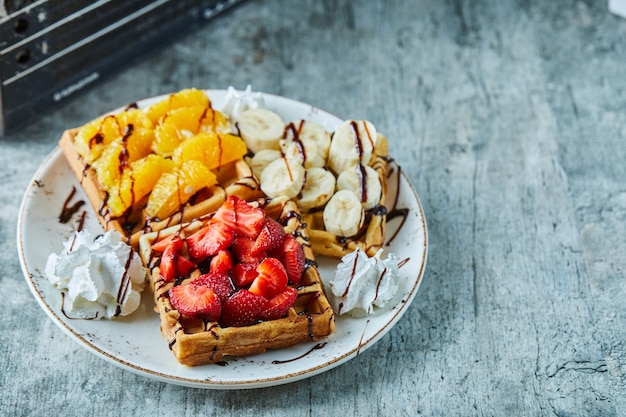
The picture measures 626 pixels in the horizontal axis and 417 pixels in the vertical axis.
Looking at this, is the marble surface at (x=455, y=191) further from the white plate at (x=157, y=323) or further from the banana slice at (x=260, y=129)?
the banana slice at (x=260, y=129)

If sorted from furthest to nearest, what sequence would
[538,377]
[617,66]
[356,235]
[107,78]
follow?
[617,66]
[107,78]
[356,235]
[538,377]

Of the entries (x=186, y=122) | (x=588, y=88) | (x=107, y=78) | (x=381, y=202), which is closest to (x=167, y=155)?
(x=186, y=122)

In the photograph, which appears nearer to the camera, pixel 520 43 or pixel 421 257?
pixel 421 257

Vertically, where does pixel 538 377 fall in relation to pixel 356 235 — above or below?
below

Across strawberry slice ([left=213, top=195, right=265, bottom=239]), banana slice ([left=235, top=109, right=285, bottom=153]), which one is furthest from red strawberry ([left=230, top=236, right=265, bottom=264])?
banana slice ([left=235, top=109, right=285, bottom=153])

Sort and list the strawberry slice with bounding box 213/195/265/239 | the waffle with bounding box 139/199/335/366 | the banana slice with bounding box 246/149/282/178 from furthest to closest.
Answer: the banana slice with bounding box 246/149/282/178 < the strawberry slice with bounding box 213/195/265/239 < the waffle with bounding box 139/199/335/366

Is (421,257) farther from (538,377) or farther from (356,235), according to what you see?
(538,377)

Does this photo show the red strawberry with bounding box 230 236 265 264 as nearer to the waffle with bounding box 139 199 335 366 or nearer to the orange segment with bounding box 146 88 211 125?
the waffle with bounding box 139 199 335 366
